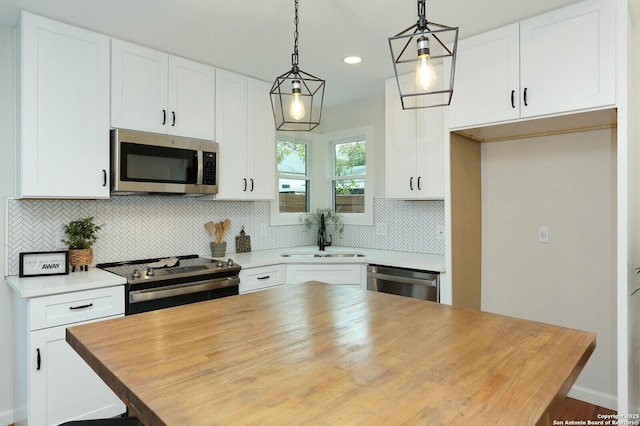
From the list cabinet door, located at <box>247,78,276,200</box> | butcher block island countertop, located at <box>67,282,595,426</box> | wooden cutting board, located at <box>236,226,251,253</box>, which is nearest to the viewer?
butcher block island countertop, located at <box>67,282,595,426</box>

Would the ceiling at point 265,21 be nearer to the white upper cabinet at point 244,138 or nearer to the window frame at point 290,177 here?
the white upper cabinet at point 244,138

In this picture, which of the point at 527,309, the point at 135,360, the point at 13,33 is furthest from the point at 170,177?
the point at 527,309

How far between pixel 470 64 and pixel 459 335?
6.69 feet

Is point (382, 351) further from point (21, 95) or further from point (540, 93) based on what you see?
point (21, 95)

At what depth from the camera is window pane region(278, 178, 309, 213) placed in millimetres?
4227

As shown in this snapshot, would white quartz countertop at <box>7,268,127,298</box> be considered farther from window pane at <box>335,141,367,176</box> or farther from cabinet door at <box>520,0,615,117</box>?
cabinet door at <box>520,0,615,117</box>

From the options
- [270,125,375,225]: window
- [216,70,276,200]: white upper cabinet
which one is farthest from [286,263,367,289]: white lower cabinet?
[270,125,375,225]: window

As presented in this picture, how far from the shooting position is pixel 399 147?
332cm

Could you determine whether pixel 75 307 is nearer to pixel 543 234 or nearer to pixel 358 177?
pixel 358 177

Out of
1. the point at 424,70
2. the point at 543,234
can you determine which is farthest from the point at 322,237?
the point at 424,70

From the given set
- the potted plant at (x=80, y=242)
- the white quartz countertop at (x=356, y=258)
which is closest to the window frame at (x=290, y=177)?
the white quartz countertop at (x=356, y=258)

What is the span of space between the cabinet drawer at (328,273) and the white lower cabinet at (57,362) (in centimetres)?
132

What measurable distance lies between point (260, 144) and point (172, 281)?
56.4 inches

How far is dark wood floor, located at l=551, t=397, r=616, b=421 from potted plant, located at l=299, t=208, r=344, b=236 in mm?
2407
